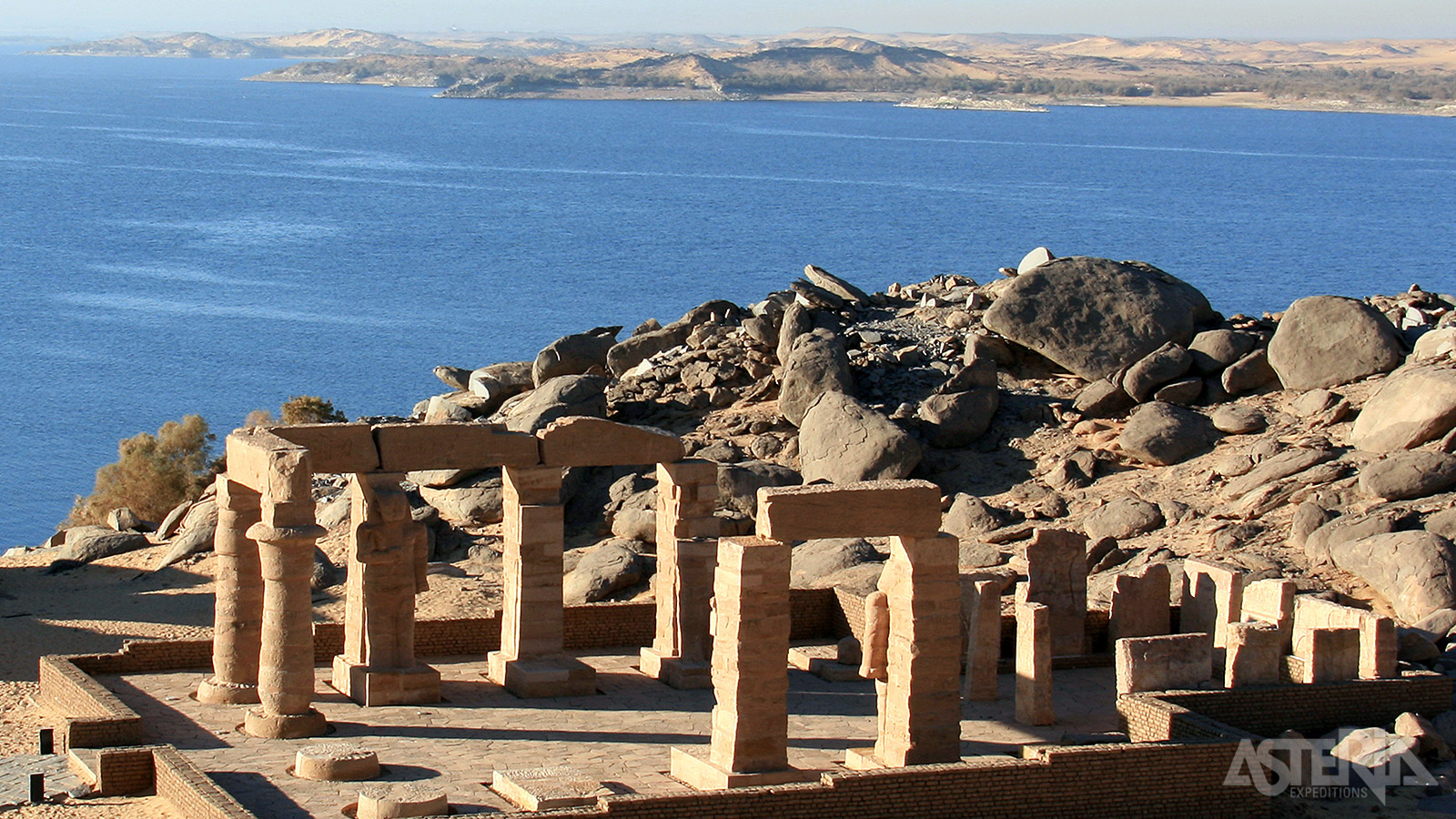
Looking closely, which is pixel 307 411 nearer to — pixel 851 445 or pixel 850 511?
pixel 851 445

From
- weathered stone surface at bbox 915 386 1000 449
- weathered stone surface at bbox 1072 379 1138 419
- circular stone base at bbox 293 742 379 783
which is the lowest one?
circular stone base at bbox 293 742 379 783

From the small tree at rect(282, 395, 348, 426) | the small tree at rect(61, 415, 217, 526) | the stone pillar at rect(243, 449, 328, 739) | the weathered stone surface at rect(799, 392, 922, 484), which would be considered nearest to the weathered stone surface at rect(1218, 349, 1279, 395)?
the weathered stone surface at rect(799, 392, 922, 484)

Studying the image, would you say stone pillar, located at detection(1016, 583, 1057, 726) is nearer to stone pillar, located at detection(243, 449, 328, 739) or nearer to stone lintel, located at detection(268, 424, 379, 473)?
stone lintel, located at detection(268, 424, 379, 473)

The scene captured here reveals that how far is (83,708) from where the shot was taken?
1892cm

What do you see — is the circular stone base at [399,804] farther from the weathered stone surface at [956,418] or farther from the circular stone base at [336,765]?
the weathered stone surface at [956,418]

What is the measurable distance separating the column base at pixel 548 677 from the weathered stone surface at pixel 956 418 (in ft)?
42.8

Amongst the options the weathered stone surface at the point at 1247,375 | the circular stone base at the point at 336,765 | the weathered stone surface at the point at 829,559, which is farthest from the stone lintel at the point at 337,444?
the weathered stone surface at the point at 1247,375

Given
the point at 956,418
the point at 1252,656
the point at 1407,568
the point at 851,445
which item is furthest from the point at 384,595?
the point at 956,418

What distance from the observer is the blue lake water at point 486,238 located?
68.5 m

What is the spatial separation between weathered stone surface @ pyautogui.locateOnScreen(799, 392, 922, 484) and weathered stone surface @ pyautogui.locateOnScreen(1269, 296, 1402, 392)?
727 centimetres

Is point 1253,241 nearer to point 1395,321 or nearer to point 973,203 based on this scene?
point 973,203

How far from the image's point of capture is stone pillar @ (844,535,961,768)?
53.9ft

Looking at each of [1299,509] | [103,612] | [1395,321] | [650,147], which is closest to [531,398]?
[103,612]

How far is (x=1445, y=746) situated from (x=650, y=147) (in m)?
149
